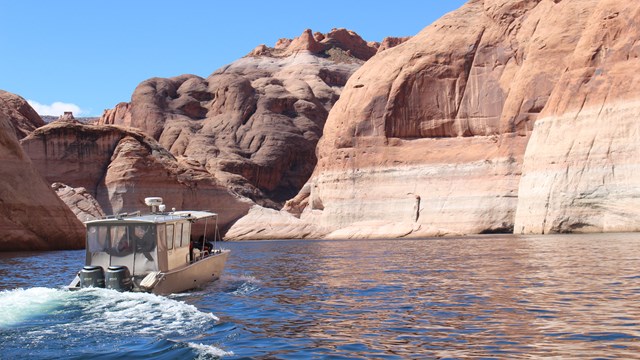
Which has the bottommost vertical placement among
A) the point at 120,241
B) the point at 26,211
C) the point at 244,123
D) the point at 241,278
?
the point at 241,278

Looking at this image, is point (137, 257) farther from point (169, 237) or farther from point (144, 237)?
point (169, 237)

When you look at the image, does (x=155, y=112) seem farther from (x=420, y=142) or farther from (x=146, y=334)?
(x=146, y=334)

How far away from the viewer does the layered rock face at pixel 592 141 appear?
41.6 meters

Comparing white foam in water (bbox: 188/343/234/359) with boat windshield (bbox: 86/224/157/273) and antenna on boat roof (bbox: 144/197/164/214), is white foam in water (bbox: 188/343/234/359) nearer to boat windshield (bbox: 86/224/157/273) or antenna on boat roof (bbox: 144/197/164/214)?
boat windshield (bbox: 86/224/157/273)

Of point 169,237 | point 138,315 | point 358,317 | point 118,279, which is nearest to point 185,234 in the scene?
point 169,237

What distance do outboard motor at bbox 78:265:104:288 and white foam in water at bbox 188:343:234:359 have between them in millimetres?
7810

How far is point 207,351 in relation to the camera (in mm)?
9781

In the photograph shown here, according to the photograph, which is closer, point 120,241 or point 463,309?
point 463,309

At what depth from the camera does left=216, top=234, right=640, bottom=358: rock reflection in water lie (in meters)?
10.0

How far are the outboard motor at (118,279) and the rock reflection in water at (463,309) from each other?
336cm

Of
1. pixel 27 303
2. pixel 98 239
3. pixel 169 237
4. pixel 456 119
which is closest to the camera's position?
pixel 27 303

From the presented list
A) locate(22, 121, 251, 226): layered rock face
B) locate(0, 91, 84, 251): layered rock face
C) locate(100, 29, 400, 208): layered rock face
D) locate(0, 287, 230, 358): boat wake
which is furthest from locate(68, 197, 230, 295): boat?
locate(100, 29, 400, 208): layered rock face

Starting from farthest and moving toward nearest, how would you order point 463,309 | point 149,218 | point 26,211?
1. point 26,211
2. point 149,218
3. point 463,309

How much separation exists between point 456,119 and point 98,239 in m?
48.3
